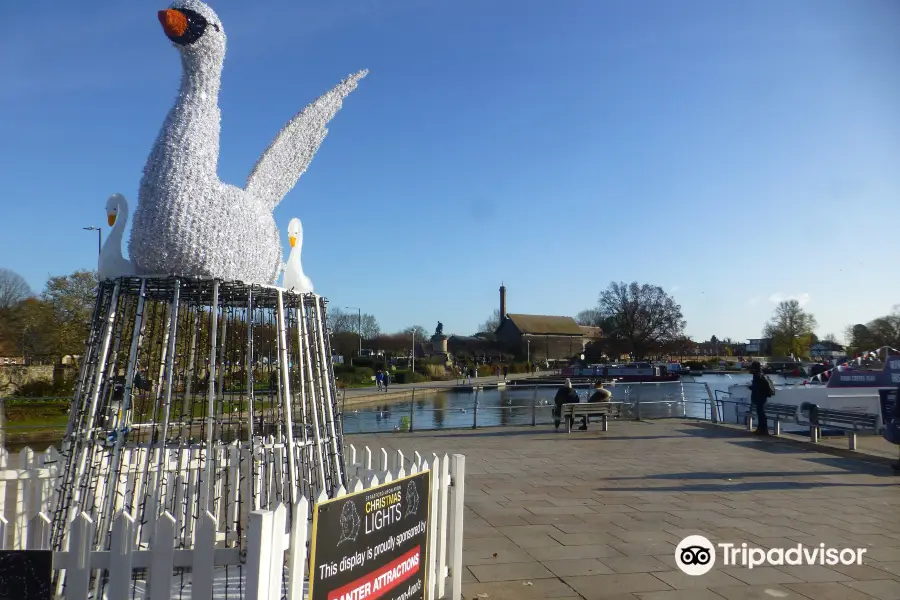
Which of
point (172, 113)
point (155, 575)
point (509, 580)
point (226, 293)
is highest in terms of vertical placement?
point (172, 113)

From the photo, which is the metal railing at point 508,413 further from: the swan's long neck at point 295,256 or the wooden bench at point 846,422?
the swan's long neck at point 295,256

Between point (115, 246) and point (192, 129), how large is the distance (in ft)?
3.99

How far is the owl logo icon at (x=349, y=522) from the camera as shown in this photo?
11.8ft

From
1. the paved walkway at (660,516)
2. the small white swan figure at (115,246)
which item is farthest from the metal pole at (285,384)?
the paved walkway at (660,516)

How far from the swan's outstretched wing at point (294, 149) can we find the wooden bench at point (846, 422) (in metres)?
12.1

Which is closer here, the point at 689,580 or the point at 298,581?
the point at 298,581

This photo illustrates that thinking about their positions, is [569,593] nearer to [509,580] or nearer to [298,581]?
[509,580]

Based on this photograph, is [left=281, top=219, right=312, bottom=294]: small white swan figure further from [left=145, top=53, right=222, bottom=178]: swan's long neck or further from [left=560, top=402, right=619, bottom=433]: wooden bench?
[left=560, top=402, right=619, bottom=433]: wooden bench

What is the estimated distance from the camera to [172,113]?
5457mm

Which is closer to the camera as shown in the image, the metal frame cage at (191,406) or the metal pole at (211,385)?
the metal pole at (211,385)

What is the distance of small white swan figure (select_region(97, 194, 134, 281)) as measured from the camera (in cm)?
534

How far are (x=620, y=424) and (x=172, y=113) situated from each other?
14952 mm

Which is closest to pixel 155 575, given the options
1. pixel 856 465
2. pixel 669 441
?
pixel 856 465

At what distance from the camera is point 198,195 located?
17.0 ft
